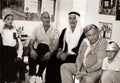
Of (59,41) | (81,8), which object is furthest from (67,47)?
(81,8)

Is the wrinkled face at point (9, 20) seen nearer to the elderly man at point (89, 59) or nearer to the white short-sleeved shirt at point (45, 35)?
the white short-sleeved shirt at point (45, 35)

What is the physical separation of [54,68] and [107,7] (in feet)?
1.95

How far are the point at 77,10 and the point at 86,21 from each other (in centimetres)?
10

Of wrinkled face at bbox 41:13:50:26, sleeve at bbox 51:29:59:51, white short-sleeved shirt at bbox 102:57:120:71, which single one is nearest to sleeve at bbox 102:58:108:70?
white short-sleeved shirt at bbox 102:57:120:71

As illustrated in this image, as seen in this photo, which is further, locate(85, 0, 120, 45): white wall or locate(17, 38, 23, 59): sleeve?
locate(17, 38, 23, 59): sleeve

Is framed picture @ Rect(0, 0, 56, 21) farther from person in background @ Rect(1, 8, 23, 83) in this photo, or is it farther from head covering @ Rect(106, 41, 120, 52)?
head covering @ Rect(106, 41, 120, 52)

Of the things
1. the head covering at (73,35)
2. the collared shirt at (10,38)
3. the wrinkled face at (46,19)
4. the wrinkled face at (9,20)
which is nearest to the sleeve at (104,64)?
the head covering at (73,35)

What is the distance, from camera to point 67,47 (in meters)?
1.86

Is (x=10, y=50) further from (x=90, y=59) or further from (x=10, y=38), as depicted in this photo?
(x=90, y=59)

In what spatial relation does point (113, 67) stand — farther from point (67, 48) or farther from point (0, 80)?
point (0, 80)

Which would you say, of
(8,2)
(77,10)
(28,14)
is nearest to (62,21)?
(77,10)

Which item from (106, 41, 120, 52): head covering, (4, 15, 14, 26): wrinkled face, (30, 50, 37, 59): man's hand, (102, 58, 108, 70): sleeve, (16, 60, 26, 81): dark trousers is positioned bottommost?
(16, 60, 26, 81): dark trousers

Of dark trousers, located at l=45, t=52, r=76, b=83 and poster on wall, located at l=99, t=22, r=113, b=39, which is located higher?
poster on wall, located at l=99, t=22, r=113, b=39

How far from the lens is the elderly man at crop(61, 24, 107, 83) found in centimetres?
173
